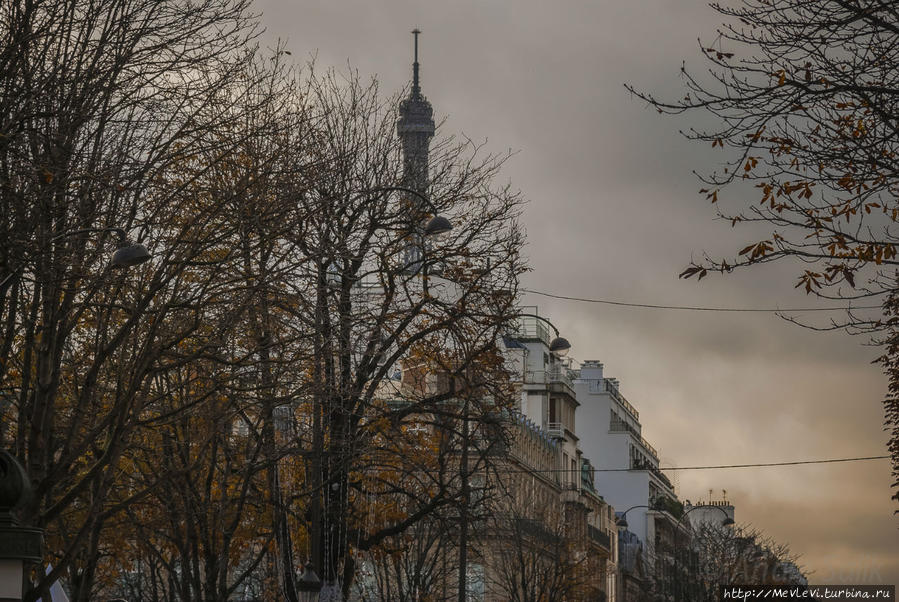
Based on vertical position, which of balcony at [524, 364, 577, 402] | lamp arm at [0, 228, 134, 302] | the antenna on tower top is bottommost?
lamp arm at [0, 228, 134, 302]

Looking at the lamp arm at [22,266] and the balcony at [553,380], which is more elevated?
the balcony at [553,380]

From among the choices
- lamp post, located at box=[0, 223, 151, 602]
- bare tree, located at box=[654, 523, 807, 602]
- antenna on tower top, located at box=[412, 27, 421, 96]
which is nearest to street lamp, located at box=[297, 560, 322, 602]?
lamp post, located at box=[0, 223, 151, 602]

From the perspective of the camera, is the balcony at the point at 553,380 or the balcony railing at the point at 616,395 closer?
the balcony at the point at 553,380

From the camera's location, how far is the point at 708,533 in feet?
326

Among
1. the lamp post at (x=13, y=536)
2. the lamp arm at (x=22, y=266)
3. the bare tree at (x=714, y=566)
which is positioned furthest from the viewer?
the bare tree at (x=714, y=566)

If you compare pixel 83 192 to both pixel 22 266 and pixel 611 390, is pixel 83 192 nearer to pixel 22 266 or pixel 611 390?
pixel 22 266

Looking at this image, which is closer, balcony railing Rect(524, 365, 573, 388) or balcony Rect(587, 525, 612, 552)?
balcony Rect(587, 525, 612, 552)

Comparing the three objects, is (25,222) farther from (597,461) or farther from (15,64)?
(597,461)

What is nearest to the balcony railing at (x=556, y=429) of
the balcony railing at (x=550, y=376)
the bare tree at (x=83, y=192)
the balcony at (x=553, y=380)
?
the balcony at (x=553, y=380)

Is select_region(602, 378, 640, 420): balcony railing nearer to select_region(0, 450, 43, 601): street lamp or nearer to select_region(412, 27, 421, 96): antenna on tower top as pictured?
select_region(412, 27, 421, 96): antenna on tower top

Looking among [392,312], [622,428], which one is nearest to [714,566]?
[622,428]

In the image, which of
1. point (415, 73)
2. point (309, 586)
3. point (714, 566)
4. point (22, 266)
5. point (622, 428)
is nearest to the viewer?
point (22, 266)

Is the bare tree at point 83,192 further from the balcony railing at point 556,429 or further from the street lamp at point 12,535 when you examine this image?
the balcony railing at point 556,429

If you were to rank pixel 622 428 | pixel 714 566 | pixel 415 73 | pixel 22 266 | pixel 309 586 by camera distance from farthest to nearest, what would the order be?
pixel 415 73
pixel 622 428
pixel 714 566
pixel 309 586
pixel 22 266
